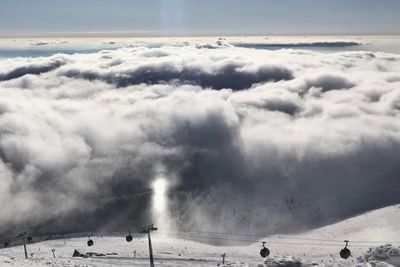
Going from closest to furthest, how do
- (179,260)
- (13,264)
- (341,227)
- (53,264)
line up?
(13,264) < (53,264) < (179,260) < (341,227)

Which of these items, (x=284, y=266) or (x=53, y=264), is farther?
(x=284, y=266)

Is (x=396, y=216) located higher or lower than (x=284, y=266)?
higher

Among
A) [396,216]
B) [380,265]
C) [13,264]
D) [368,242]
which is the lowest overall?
[380,265]

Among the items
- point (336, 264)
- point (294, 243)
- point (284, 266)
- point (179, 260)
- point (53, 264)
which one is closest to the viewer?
point (53, 264)

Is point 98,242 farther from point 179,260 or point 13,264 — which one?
point 13,264

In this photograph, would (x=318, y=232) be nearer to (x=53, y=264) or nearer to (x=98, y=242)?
(x=98, y=242)

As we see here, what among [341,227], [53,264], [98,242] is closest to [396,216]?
[341,227]

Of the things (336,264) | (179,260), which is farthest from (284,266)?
(179,260)
